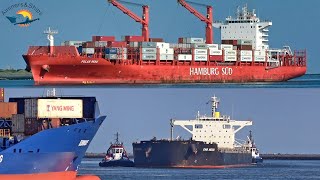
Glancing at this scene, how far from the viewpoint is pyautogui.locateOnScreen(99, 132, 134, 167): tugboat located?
6744cm

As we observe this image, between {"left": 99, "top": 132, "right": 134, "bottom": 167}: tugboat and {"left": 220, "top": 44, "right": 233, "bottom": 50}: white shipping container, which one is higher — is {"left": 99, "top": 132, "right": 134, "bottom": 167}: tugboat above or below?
below

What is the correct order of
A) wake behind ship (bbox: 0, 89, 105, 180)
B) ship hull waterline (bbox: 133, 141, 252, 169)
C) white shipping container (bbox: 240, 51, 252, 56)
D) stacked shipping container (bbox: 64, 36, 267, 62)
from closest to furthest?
wake behind ship (bbox: 0, 89, 105, 180)
ship hull waterline (bbox: 133, 141, 252, 169)
stacked shipping container (bbox: 64, 36, 267, 62)
white shipping container (bbox: 240, 51, 252, 56)

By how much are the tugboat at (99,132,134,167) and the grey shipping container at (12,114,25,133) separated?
2853cm

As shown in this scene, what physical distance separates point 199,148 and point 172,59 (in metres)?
8.46

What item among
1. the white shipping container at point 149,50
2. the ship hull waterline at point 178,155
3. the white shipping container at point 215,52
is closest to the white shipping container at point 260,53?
the white shipping container at point 215,52

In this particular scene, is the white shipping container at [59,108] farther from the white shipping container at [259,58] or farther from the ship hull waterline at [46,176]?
the white shipping container at [259,58]

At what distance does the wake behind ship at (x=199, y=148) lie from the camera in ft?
209

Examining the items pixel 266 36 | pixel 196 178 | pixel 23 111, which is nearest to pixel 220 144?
pixel 266 36

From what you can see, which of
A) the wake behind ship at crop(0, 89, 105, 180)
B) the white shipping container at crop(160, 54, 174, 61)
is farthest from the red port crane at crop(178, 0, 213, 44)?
the wake behind ship at crop(0, 89, 105, 180)

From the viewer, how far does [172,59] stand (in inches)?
2795

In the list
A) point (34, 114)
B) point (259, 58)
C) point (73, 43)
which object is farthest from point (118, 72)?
point (34, 114)

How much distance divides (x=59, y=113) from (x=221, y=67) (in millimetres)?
36052

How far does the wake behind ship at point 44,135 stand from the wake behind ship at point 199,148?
76.4 feet

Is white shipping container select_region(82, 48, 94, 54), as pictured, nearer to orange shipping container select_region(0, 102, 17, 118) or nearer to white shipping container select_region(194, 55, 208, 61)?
white shipping container select_region(194, 55, 208, 61)
